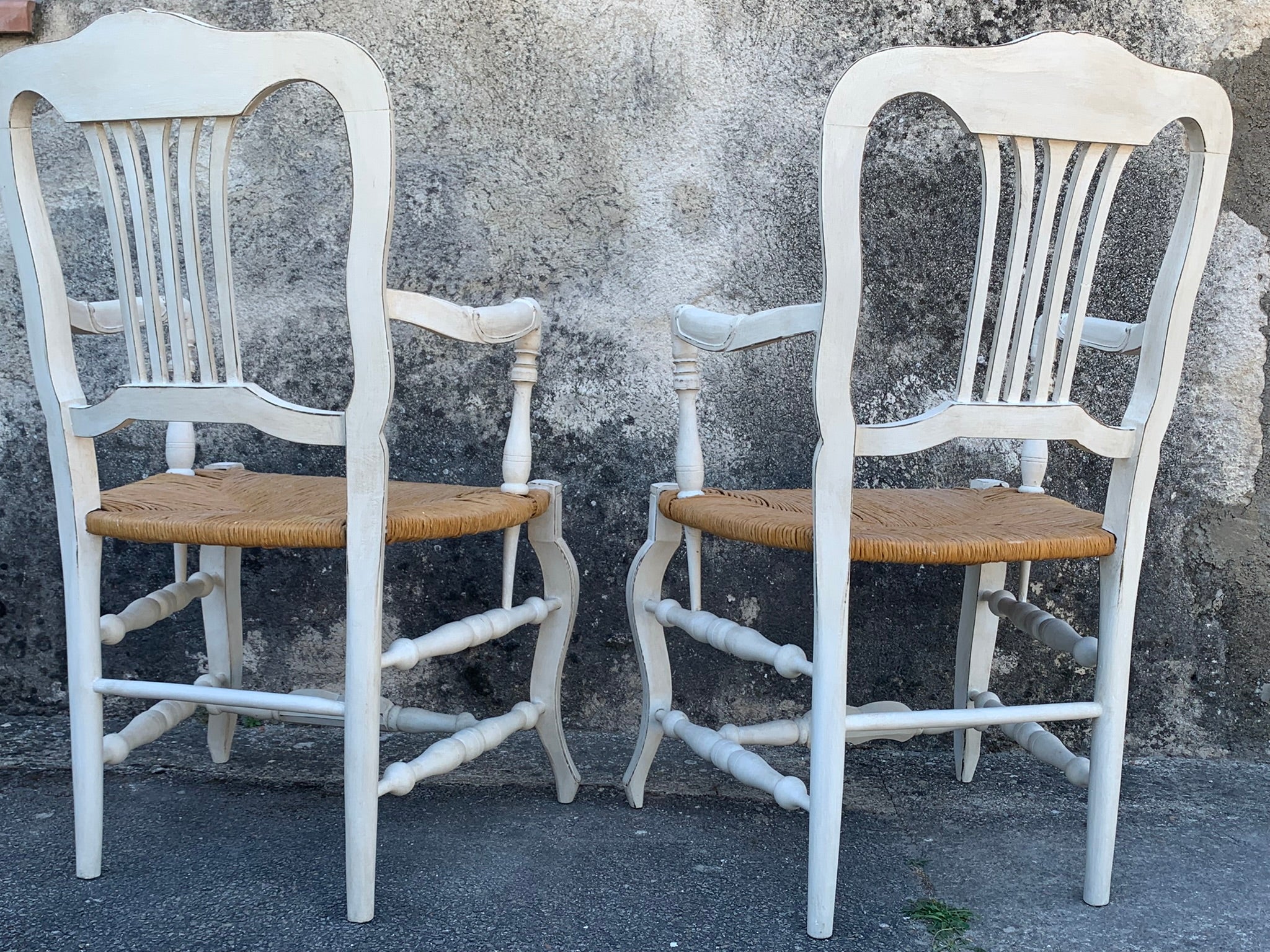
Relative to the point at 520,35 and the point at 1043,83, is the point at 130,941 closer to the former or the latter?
the point at 1043,83

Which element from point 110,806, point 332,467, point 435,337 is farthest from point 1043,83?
point 110,806

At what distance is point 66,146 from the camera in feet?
7.26

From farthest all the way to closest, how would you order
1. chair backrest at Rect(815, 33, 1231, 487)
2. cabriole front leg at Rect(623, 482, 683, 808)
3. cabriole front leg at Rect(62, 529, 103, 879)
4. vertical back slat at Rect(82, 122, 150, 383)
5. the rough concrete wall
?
1. the rough concrete wall
2. cabriole front leg at Rect(623, 482, 683, 808)
3. cabriole front leg at Rect(62, 529, 103, 879)
4. vertical back slat at Rect(82, 122, 150, 383)
5. chair backrest at Rect(815, 33, 1231, 487)

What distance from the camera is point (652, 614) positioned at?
5.90 feet

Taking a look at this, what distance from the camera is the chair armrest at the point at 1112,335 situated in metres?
1.57

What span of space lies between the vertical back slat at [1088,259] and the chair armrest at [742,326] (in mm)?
332

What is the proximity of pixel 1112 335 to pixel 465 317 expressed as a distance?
3.23ft

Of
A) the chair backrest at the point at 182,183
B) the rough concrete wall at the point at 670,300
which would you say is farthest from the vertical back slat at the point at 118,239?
the rough concrete wall at the point at 670,300

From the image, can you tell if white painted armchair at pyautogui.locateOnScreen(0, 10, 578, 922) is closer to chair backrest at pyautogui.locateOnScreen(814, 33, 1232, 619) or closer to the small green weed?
chair backrest at pyautogui.locateOnScreen(814, 33, 1232, 619)

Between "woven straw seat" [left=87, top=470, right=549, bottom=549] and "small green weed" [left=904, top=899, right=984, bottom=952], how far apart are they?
2.61 feet

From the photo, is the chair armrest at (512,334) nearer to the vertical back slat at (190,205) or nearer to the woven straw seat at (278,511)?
the woven straw seat at (278,511)

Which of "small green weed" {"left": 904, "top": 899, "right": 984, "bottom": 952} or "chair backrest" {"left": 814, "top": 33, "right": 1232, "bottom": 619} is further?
"small green weed" {"left": 904, "top": 899, "right": 984, "bottom": 952}

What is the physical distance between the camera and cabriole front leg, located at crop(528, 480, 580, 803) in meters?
1.79

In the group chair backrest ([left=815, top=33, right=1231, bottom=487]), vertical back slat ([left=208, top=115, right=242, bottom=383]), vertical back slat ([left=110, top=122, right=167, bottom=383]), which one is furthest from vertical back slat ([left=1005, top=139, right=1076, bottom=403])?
vertical back slat ([left=110, top=122, right=167, bottom=383])
